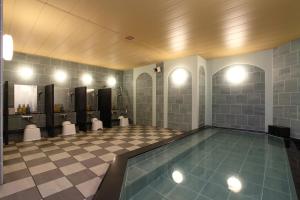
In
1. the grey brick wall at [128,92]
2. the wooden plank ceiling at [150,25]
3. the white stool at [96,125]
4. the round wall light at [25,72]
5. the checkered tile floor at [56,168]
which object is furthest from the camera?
the grey brick wall at [128,92]

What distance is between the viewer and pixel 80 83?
6.32m

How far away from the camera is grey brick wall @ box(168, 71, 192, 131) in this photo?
5.34 m

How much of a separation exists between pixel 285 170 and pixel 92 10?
13.9 ft

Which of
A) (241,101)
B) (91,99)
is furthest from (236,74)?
(91,99)

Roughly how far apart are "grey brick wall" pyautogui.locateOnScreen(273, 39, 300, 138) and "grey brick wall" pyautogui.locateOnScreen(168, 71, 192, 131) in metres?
2.53

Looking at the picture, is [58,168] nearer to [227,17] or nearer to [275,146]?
[227,17]

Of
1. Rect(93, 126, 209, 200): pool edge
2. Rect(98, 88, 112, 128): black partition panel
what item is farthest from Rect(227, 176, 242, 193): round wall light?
Rect(98, 88, 112, 128): black partition panel

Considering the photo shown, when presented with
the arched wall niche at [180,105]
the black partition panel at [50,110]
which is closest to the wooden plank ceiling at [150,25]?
the black partition panel at [50,110]

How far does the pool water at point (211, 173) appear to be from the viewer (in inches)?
74.4

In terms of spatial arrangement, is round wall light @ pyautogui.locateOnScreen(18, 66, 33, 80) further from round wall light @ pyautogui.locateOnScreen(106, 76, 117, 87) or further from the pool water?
the pool water

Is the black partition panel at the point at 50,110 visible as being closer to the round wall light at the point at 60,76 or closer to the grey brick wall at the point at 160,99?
the round wall light at the point at 60,76

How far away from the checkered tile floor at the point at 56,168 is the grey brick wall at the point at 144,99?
291 centimetres

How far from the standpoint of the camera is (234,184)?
6.89ft

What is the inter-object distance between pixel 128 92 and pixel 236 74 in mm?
4984
